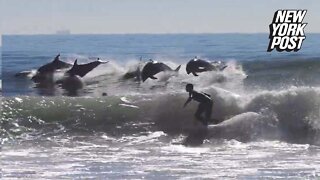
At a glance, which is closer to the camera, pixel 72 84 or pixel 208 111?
pixel 208 111

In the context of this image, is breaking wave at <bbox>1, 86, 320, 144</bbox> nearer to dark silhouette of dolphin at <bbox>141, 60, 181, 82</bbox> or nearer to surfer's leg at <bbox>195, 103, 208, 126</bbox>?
surfer's leg at <bbox>195, 103, 208, 126</bbox>

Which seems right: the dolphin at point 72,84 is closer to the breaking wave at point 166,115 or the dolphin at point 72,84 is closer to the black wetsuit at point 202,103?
the breaking wave at point 166,115

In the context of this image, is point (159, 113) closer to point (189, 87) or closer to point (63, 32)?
point (189, 87)

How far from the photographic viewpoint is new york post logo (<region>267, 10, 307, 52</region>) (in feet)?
17.2

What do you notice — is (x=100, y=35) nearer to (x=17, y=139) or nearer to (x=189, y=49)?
(x=189, y=49)

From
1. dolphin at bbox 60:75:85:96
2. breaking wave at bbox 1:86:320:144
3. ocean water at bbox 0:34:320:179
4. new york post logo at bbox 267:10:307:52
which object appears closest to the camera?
new york post logo at bbox 267:10:307:52

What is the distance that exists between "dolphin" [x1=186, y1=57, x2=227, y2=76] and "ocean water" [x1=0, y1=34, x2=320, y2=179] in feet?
0.15

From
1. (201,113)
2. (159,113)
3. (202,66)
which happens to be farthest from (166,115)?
(202,66)

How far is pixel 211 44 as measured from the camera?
5.39 metres

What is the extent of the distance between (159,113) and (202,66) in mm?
633

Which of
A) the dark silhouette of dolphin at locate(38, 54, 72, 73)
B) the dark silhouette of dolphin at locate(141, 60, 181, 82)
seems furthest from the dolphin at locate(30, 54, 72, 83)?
the dark silhouette of dolphin at locate(141, 60, 181, 82)

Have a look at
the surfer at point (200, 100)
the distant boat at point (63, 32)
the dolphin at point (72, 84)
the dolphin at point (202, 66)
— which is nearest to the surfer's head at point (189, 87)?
the surfer at point (200, 100)

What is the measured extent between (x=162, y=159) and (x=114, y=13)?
1231 millimetres

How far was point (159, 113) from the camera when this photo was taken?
5902 millimetres
